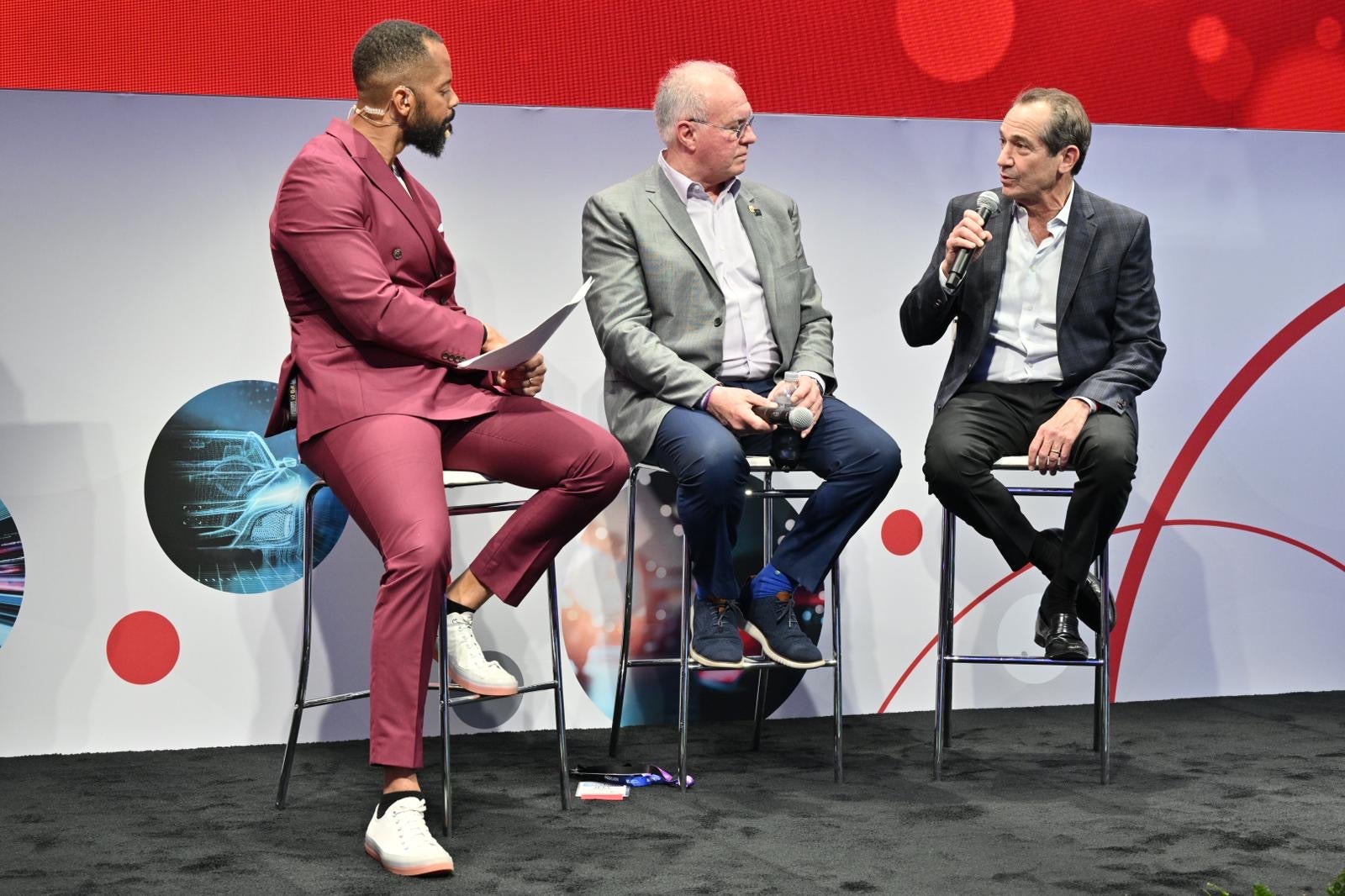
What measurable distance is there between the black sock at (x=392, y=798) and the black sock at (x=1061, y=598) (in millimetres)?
1491

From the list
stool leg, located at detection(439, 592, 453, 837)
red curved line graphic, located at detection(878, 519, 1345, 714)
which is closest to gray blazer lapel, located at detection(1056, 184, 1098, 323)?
red curved line graphic, located at detection(878, 519, 1345, 714)

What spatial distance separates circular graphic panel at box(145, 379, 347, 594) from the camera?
11.5 ft

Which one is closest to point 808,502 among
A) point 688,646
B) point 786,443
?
point 786,443

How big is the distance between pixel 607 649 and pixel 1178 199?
219 cm

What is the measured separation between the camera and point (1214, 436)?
420cm

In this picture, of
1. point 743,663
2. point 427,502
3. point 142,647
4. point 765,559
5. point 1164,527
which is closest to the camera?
point 427,502

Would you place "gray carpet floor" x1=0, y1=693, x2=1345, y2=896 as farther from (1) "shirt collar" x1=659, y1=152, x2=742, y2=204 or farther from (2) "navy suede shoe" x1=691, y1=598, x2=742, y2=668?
(1) "shirt collar" x1=659, y1=152, x2=742, y2=204

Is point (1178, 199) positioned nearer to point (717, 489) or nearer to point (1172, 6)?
point (1172, 6)

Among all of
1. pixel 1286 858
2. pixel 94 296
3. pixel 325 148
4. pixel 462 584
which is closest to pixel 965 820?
pixel 1286 858

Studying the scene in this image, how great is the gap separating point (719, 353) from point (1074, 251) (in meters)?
0.90

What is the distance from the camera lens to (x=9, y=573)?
3.41 meters

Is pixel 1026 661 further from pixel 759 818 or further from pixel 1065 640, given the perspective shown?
pixel 759 818

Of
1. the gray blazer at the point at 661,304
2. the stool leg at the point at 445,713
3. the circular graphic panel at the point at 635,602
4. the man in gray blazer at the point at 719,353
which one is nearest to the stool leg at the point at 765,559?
the circular graphic panel at the point at 635,602

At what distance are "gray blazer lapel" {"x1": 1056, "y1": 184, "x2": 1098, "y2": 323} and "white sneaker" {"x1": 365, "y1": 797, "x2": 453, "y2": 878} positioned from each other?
1908 mm
